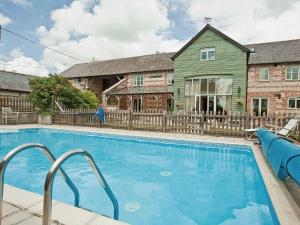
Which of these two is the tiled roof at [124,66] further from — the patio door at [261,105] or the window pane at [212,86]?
the patio door at [261,105]

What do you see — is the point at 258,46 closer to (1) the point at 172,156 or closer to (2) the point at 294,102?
(2) the point at 294,102

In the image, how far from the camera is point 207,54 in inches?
848

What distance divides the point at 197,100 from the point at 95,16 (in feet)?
43.5

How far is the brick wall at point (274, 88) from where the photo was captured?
20.9m

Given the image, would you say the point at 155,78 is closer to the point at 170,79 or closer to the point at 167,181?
the point at 170,79

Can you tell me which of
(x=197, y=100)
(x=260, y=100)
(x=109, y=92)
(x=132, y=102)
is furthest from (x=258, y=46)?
(x=109, y=92)

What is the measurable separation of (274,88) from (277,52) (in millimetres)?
3879

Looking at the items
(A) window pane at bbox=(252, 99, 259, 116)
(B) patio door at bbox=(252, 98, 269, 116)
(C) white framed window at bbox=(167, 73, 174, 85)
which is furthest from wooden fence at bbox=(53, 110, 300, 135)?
(C) white framed window at bbox=(167, 73, 174, 85)

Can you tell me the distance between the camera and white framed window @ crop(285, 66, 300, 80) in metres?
20.6

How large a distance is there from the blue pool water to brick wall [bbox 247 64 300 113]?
14.3 meters

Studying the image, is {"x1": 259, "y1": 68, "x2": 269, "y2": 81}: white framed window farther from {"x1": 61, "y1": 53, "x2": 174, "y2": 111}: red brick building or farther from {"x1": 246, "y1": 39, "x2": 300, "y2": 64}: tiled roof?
{"x1": 61, "y1": 53, "x2": 174, "y2": 111}: red brick building

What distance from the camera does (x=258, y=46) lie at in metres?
24.8

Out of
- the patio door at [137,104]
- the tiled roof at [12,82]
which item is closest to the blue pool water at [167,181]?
the patio door at [137,104]

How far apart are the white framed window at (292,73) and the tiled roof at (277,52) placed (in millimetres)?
810
